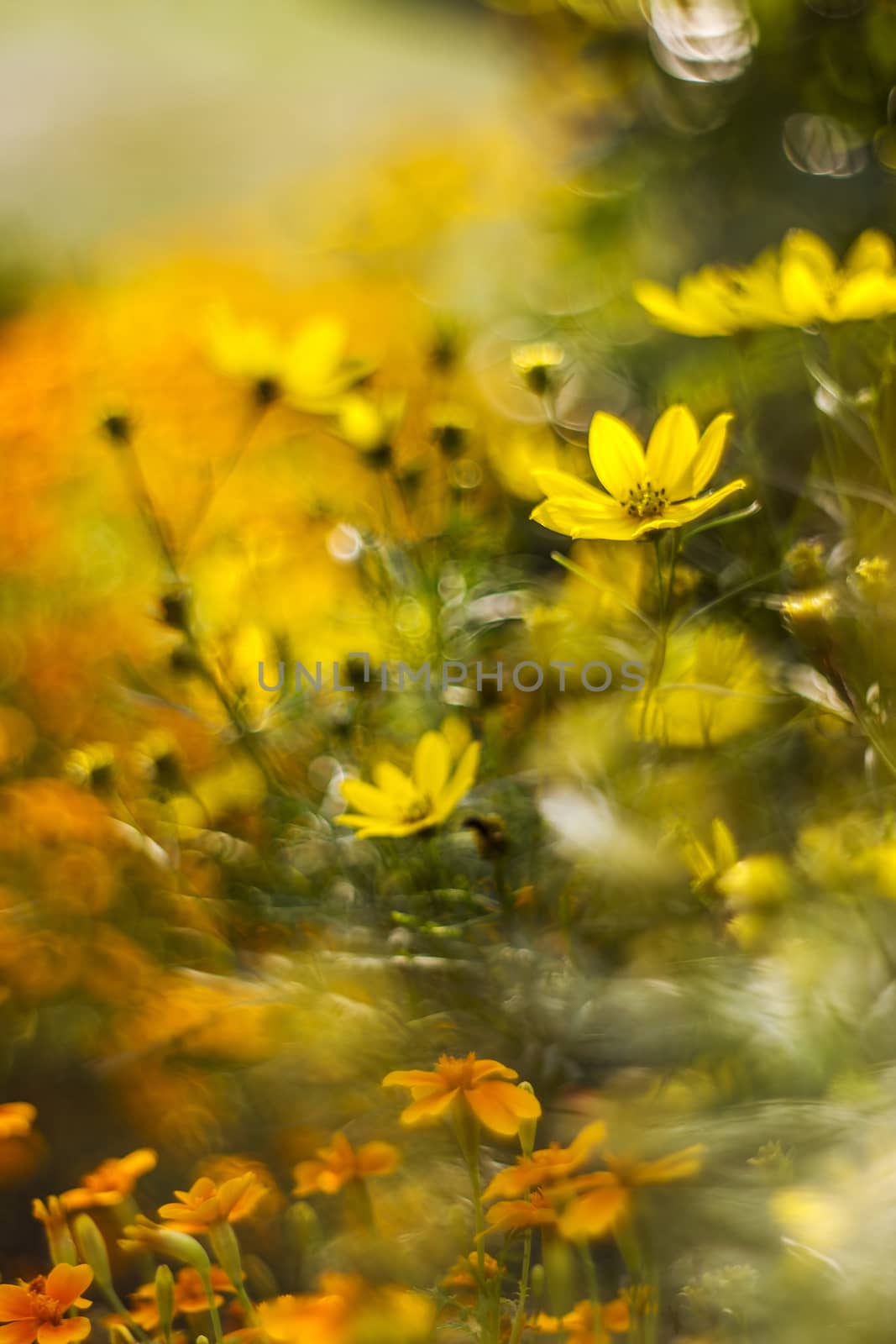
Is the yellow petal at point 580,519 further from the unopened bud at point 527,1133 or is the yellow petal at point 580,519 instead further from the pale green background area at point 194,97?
the pale green background area at point 194,97

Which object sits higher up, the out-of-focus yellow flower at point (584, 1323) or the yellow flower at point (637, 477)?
the yellow flower at point (637, 477)

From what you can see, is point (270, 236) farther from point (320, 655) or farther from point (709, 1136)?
point (709, 1136)

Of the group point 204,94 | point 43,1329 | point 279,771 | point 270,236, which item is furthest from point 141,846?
point 204,94

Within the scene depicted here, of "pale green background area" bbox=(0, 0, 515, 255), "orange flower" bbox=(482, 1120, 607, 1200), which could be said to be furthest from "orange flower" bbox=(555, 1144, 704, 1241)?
"pale green background area" bbox=(0, 0, 515, 255)

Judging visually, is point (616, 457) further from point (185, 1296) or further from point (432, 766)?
point (185, 1296)

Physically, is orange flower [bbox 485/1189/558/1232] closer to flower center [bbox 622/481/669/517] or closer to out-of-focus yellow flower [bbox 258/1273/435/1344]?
out-of-focus yellow flower [bbox 258/1273/435/1344]

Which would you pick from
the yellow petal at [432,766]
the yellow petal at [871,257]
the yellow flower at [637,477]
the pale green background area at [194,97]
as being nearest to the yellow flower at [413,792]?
the yellow petal at [432,766]
